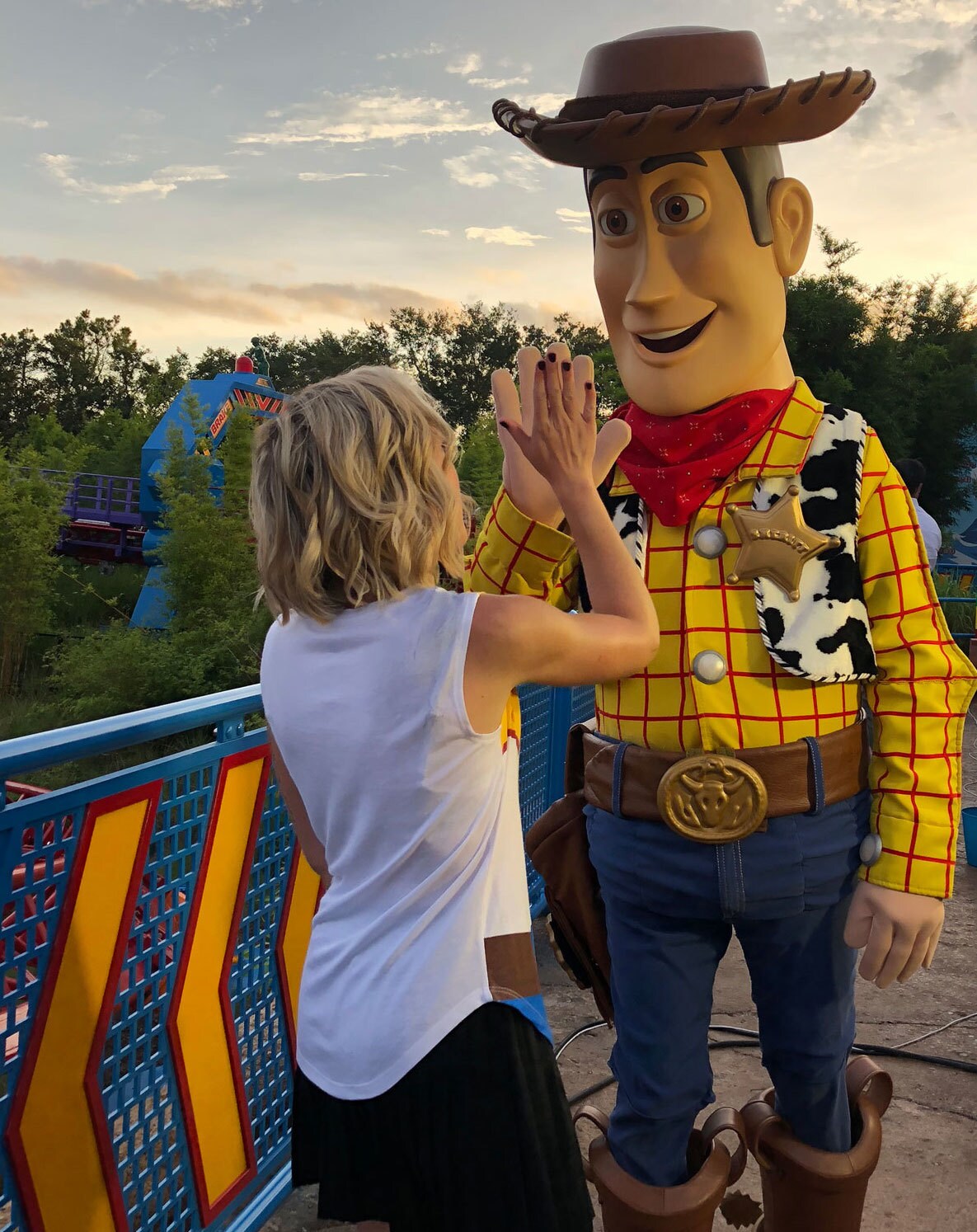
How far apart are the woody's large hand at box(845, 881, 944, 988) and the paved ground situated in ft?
2.54

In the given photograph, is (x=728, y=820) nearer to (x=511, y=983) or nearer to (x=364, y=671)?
(x=511, y=983)

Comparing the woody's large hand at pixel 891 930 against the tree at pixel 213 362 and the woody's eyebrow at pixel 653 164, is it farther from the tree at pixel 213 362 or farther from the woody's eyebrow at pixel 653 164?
the tree at pixel 213 362

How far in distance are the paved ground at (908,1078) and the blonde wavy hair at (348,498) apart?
0.86m

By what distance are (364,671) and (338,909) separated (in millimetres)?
336

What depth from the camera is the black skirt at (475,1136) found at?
133 cm

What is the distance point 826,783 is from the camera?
170cm

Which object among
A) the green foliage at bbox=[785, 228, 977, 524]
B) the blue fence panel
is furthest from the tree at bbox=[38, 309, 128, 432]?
the blue fence panel

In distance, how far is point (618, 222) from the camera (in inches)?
73.9

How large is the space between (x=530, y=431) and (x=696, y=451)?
41 cm

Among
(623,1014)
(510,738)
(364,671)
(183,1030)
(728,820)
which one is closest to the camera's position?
(364,671)

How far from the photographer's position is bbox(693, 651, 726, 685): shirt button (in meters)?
1.69

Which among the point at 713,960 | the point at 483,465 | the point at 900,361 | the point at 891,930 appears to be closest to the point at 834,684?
the point at 891,930

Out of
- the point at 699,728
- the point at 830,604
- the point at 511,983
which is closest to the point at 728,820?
the point at 699,728

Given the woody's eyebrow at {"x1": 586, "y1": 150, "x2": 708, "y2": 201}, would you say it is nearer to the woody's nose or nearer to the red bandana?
the woody's nose
